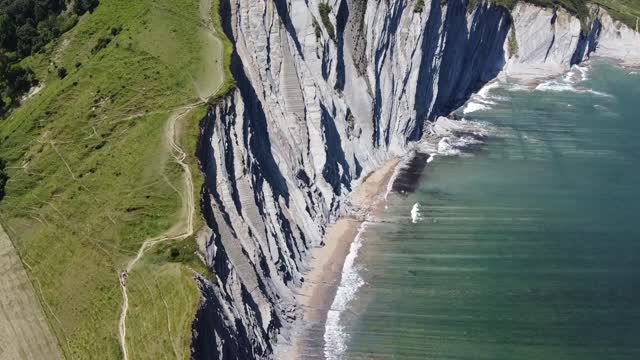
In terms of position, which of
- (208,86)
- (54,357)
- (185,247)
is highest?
(208,86)

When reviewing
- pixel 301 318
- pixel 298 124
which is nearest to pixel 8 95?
pixel 298 124

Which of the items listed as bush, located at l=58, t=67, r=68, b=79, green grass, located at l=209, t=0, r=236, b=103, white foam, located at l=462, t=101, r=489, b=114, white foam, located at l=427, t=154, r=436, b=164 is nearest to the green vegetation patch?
bush, located at l=58, t=67, r=68, b=79

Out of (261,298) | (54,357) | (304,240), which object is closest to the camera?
(54,357)

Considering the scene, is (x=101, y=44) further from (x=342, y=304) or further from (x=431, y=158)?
(x=431, y=158)

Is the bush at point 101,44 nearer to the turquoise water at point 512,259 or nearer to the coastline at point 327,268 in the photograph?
the coastline at point 327,268

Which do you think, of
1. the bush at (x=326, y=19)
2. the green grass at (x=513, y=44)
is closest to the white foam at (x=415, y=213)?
the bush at (x=326, y=19)

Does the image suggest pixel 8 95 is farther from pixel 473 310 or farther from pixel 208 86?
pixel 473 310
